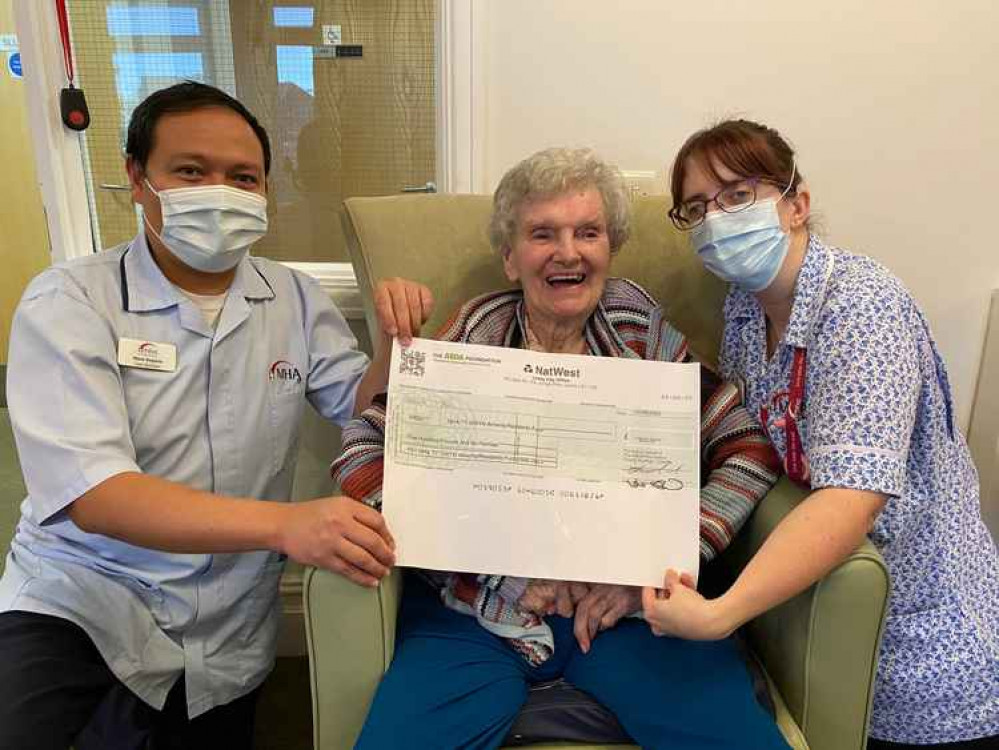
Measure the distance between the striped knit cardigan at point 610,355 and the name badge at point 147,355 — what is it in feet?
1.02

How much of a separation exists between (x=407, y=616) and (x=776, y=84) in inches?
55.4

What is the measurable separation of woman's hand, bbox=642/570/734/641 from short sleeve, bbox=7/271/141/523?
2.48 feet

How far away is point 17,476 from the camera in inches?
105

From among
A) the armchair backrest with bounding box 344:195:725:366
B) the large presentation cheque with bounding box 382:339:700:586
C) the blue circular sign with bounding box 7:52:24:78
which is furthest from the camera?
the blue circular sign with bounding box 7:52:24:78

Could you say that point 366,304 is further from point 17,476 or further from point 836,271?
point 17,476

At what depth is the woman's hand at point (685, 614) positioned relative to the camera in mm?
901

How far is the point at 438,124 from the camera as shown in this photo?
1.69 m

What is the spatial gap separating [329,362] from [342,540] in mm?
477

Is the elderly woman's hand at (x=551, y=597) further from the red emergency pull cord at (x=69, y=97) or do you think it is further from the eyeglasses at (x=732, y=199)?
the red emergency pull cord at (x=69, y=97)

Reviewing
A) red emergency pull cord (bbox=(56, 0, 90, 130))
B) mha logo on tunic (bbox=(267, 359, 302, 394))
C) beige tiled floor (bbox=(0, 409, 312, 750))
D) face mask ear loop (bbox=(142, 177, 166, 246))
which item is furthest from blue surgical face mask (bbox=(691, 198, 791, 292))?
red emergency pull cord (bbox=(56, 0, 90, 130))

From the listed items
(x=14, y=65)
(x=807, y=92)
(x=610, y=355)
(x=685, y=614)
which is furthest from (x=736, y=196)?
(x=14, y=65)

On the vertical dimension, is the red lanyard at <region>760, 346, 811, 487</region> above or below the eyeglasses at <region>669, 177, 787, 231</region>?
below

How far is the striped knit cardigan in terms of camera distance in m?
1.06

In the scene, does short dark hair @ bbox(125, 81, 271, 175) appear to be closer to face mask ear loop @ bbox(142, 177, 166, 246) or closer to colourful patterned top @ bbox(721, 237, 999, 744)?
face mask ear loop @ bbox(142, 177, 166, 246)
